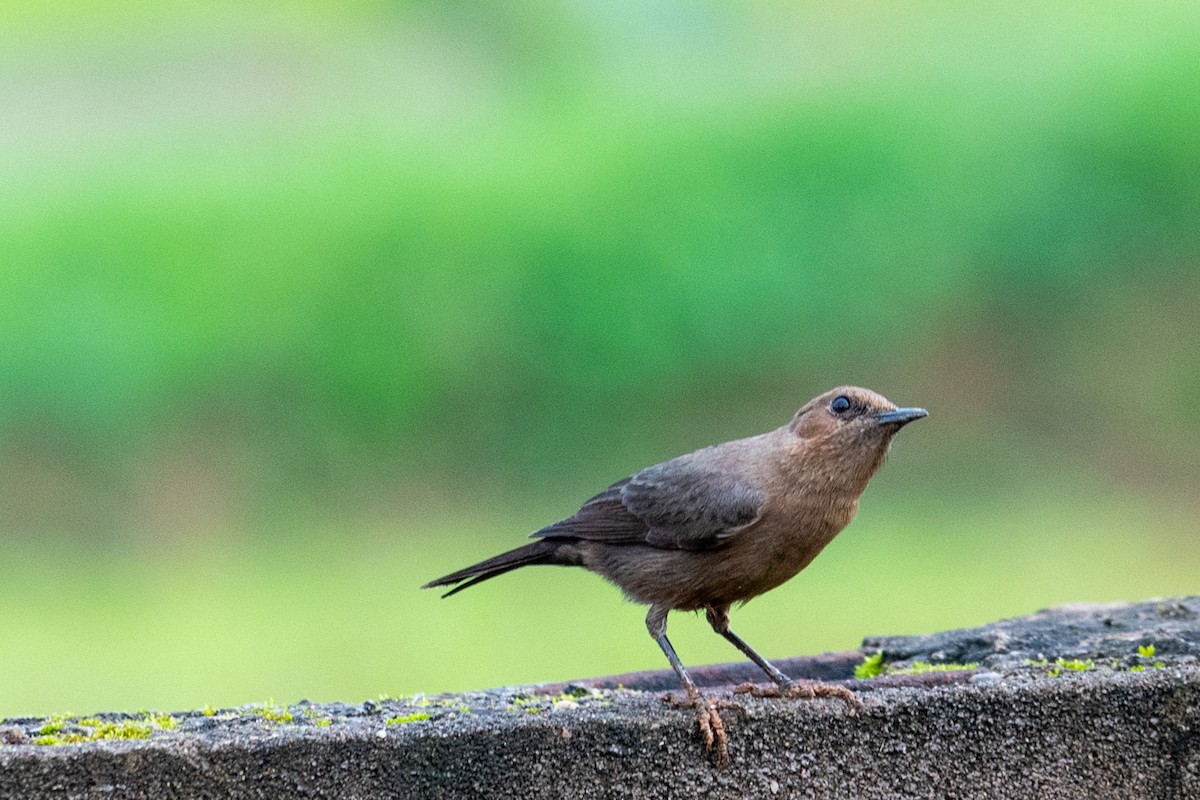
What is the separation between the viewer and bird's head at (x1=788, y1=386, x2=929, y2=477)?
4.11m

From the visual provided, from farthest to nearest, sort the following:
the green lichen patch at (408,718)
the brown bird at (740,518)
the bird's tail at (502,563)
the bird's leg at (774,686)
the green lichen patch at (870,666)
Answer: the green lichen patch at (870,666) → the bird's tail at (502,563) → the brown bird at (740,518) → the bird's leg at (774,686) → the green lichen patch at (408,718)

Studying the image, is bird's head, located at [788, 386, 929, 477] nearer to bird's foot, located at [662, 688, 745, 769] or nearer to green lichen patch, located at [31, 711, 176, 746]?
bird's foot, located at [662, 688, 745, 769]

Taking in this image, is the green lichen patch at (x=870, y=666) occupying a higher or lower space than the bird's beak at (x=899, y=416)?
lower

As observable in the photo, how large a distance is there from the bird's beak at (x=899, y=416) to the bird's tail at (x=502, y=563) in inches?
39.9

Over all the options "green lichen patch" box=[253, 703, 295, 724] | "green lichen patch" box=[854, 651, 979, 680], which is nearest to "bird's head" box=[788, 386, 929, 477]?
"green lichen patch" box=[854, 651, 979, 680]

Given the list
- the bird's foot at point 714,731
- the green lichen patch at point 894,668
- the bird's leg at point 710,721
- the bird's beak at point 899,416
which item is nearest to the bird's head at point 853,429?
the bird's beak at point 899,416

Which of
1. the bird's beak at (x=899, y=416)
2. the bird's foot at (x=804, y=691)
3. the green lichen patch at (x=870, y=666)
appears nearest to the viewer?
the bird's foot at (x=804, y=691)

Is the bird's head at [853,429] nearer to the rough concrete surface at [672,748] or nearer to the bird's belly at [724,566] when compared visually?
the bird's belly at [724,566]

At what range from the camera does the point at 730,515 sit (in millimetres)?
4137

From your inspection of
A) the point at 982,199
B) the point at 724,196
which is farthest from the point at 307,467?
the point at 982,199

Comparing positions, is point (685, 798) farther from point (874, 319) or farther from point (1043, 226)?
point (1043, 226)

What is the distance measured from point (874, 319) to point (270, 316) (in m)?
3.32

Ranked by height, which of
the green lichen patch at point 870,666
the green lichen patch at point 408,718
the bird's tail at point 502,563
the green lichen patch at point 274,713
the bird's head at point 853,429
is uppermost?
the bird's head at point 853,429

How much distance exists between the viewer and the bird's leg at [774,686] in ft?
11.6
